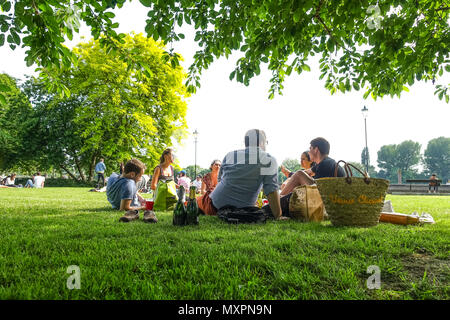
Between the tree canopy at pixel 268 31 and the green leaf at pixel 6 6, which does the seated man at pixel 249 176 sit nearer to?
the tree canopy at pixel 268 31

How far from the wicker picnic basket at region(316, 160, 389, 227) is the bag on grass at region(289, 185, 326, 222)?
55 centimetres

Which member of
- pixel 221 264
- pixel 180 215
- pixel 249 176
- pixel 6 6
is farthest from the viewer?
pixel 249 176

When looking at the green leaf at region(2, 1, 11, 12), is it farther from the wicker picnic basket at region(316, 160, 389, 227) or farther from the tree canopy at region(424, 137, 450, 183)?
the tree canopy at region(424, 137, 450, 183)

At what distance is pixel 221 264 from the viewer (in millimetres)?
2008

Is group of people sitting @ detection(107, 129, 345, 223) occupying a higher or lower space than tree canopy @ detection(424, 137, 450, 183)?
lower

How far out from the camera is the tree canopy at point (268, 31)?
8.65 ft

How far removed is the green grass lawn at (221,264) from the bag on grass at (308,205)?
1182 mm

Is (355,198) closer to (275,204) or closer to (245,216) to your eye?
(275,204)

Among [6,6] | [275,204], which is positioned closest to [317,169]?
[275,204]

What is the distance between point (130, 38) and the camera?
20344 millimetres

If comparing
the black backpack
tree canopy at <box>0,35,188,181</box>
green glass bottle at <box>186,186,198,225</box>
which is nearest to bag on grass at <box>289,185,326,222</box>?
the black backpack

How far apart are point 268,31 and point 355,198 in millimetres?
2653

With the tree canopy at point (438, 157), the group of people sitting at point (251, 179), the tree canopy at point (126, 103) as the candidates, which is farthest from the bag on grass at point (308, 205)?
the tree canopy at point (438, 157)

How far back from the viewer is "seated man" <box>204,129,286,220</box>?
14.0 feet
